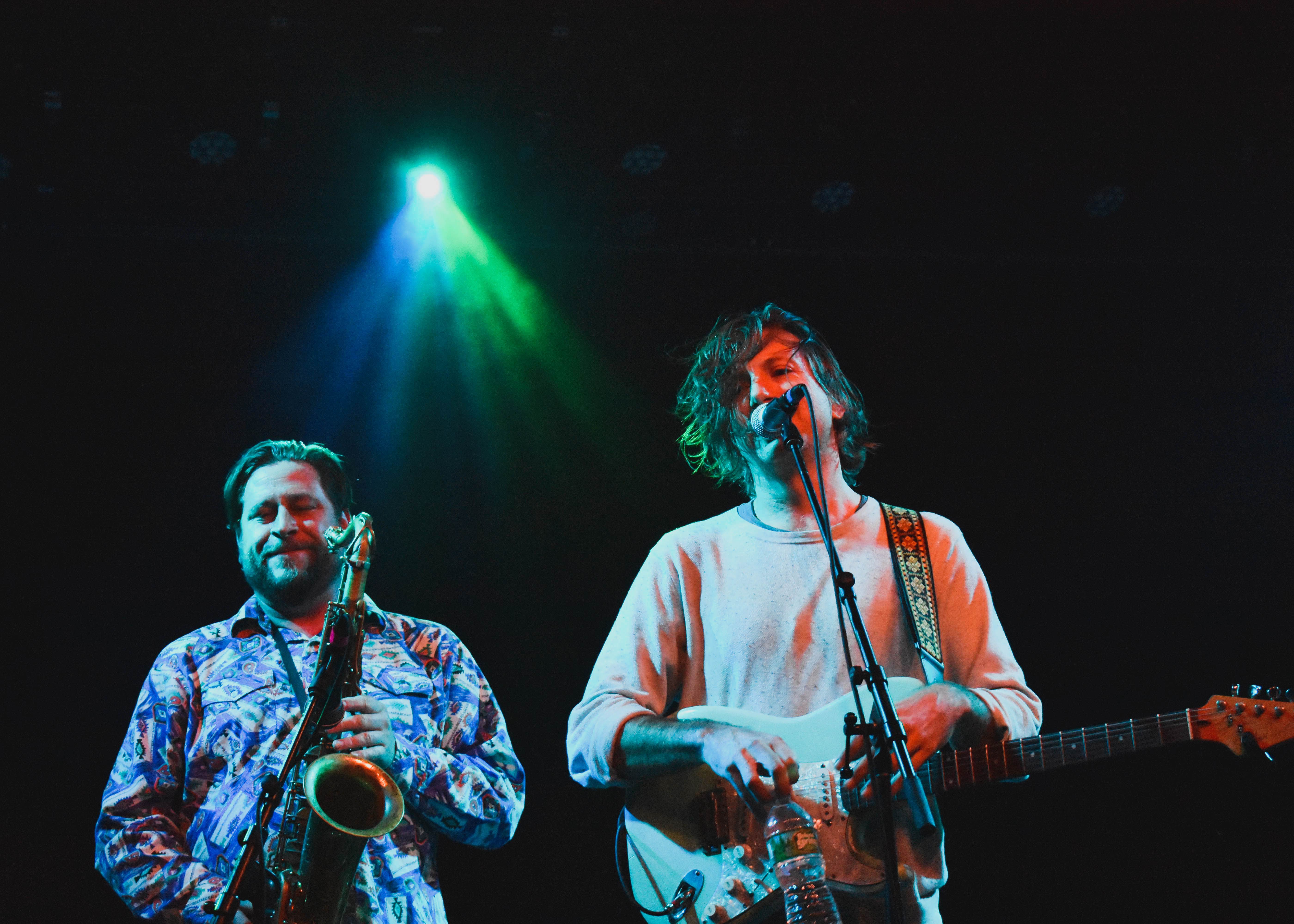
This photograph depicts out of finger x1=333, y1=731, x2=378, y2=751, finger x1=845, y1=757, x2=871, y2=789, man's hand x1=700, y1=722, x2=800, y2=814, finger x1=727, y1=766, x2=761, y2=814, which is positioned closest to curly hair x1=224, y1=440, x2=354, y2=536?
finger x1=333, y1=731, x2=378, y2=751

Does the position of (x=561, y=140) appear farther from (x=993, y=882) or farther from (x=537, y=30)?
(x=993, y=882)

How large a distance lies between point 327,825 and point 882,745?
1.60m

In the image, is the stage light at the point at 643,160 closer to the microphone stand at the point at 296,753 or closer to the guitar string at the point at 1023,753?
the microphone stand at the point at 296,753

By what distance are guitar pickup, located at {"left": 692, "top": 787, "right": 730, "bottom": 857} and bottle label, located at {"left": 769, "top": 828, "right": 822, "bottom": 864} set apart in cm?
15

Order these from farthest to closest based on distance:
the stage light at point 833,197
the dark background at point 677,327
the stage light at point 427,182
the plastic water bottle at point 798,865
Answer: the stage light at point 833,197
the stage light at point 427,182
the dark background at point 677,327
the plastic water bottle at point 798,865

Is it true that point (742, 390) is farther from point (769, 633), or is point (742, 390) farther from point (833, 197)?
point (833, 197)

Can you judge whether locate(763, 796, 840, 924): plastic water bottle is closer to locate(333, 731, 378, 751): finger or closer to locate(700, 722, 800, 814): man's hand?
locate(700, 722, 800, 814): man's hand

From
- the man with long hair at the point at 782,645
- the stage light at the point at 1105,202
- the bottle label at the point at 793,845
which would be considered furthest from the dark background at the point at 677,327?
the bottle label at the point at 793,845

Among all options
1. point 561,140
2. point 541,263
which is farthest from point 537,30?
point 541,263

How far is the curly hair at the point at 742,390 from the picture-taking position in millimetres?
3674

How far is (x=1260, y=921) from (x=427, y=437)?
4.01 m

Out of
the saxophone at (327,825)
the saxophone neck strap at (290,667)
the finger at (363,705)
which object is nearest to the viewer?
the saxophone at (327,825)

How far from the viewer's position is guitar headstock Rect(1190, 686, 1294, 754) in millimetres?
2631

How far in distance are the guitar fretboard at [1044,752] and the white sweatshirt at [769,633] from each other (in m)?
0.09
